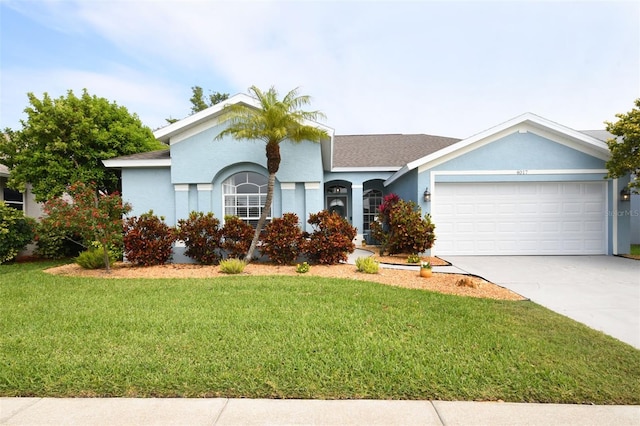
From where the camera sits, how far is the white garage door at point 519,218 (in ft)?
36.4

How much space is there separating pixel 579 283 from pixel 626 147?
19.0 feet

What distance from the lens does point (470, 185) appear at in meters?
11.4

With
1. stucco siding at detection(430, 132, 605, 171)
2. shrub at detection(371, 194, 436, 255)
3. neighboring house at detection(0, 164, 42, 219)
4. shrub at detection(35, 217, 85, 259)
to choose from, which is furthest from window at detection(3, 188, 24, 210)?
stucco siding at detection(430, 132, 605, 171)

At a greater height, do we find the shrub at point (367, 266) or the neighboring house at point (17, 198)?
the neighboring house at point (17, 198)

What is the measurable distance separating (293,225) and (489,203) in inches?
287

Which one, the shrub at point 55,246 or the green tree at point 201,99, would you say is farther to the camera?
the green tree at point 201,99

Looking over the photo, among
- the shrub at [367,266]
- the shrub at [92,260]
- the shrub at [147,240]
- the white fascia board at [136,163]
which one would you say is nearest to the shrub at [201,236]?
the shrub at [147,240]

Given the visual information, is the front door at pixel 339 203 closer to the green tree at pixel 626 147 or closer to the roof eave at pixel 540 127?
the roof eave at pixel 540 127

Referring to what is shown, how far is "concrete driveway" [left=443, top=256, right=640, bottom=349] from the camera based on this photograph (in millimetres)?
5129

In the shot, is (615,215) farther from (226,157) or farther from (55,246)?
(55,246)

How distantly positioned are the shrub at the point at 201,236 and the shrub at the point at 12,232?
7.01m

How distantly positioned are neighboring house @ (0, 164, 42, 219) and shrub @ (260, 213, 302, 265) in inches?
415

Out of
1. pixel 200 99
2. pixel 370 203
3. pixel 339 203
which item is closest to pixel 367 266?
pixel 339 203

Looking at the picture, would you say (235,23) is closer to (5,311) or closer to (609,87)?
(5,311)
